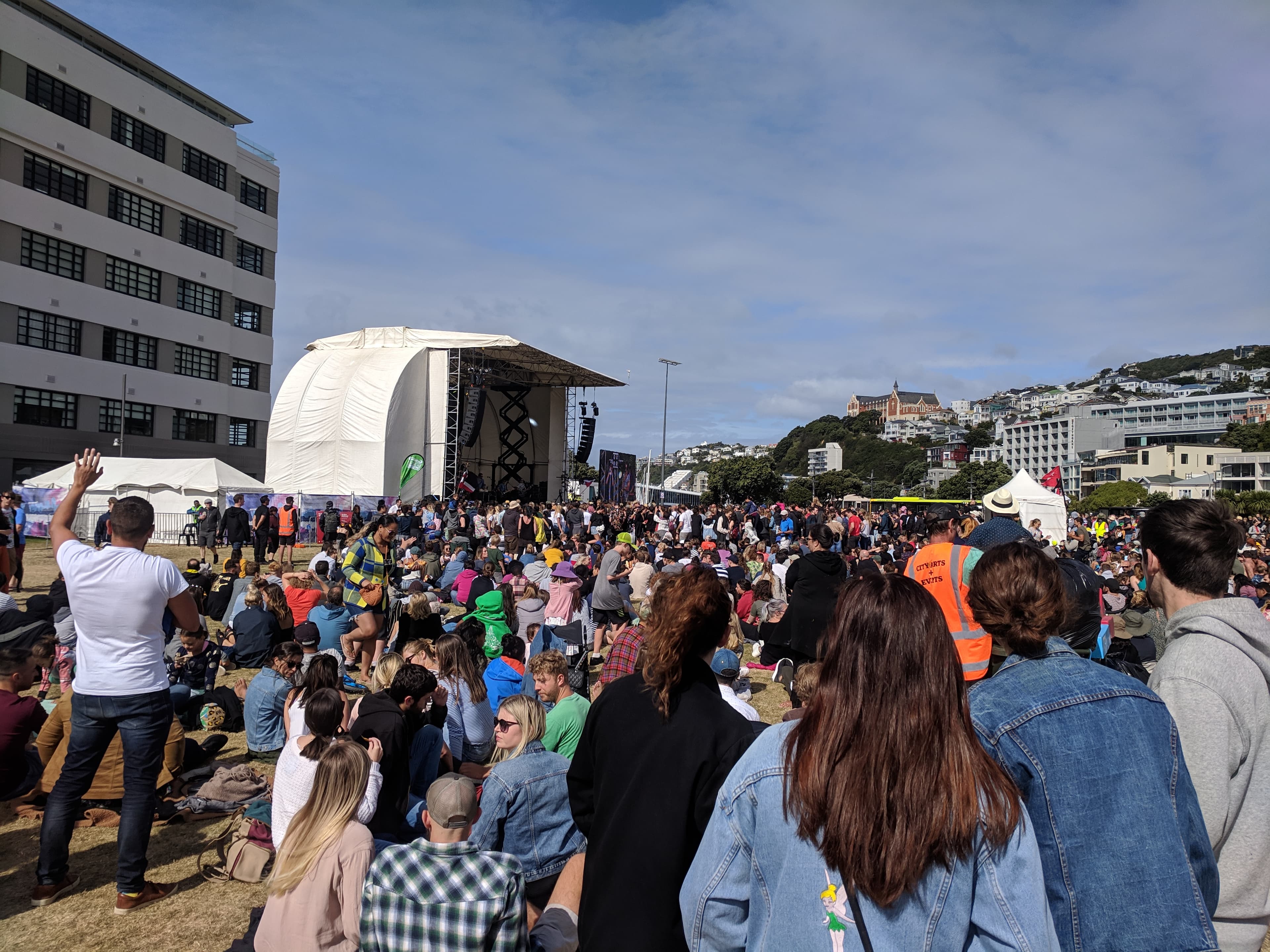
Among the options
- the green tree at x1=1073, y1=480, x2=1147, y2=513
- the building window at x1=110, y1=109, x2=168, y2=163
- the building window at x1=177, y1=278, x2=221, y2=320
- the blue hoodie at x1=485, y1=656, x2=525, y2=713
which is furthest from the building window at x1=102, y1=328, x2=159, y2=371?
the green tree at x1=1073, y1=480, x2=1147, y2=513

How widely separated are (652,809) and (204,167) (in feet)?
127

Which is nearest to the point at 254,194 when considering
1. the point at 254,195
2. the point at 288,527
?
the point at 254,195

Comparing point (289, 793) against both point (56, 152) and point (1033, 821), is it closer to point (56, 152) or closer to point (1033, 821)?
point (1033, 821)

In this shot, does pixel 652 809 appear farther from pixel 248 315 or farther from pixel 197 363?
pixel 248 315

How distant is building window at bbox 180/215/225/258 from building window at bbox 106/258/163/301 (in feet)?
6.90

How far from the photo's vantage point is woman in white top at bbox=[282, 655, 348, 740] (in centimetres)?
473

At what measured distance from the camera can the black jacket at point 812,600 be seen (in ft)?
17.5

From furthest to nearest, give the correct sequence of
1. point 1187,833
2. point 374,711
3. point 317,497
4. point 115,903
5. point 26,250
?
1. point 26,250
2. point 317,497
3. point 374,711
4. point 115,903
5. point 1187,833

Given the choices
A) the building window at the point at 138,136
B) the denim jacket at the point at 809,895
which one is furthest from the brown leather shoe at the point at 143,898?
the building window at the point at 138,136

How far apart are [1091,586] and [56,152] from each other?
113ft

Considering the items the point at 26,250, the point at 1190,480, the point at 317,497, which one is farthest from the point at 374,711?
the point at 1190,480

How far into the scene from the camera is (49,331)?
28094mm

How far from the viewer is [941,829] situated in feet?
4.46

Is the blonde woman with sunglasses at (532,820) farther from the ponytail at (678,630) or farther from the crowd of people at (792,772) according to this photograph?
the ponytail at (678,630)
